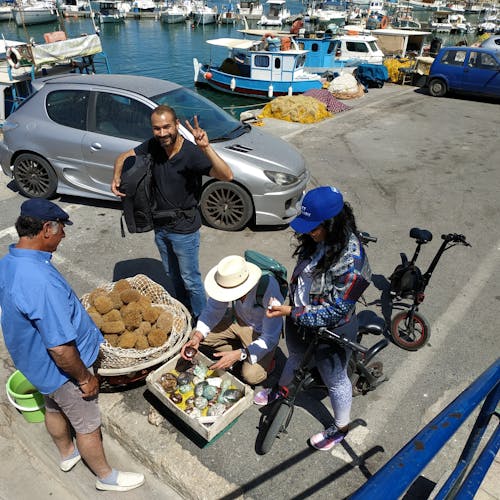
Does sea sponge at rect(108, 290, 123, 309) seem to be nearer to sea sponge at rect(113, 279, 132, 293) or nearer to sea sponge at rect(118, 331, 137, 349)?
sea sponge at rect(113, 279, 132, 293)

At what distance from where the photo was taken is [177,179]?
3.47 metres

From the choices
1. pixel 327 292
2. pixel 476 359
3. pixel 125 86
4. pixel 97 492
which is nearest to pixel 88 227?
pixel 125 86

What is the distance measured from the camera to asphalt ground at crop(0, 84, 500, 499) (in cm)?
289

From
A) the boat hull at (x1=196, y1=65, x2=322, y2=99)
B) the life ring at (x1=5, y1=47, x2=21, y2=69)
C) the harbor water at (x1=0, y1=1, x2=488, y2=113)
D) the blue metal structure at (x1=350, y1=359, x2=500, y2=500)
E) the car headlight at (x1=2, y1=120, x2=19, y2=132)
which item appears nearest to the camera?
the blue metal structure at (x1=350, y1=359, x2=500, y2=500)

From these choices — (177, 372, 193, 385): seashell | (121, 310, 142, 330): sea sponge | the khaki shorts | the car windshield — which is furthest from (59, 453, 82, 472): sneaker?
the car windshield

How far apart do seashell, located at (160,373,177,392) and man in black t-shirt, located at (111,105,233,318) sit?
92 cm

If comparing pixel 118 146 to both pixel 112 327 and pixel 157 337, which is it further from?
pixel 157 337

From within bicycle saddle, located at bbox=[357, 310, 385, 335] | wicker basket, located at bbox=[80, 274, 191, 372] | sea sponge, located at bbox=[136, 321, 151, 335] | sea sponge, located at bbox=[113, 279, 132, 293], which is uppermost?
bicycle saddle, located at bbox=[357, 310, 385, 335]

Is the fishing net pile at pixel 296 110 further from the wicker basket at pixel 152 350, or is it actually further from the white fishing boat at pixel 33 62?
the wicker basket at pixel 152 350

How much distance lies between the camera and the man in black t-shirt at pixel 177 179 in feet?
10.8

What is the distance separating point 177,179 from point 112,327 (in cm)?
131

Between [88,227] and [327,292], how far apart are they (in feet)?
14.4

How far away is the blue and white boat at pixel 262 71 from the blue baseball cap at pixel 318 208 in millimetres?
16606

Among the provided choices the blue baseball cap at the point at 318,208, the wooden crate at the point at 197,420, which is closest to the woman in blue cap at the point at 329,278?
the blue baseball cap at the point at 318,208
